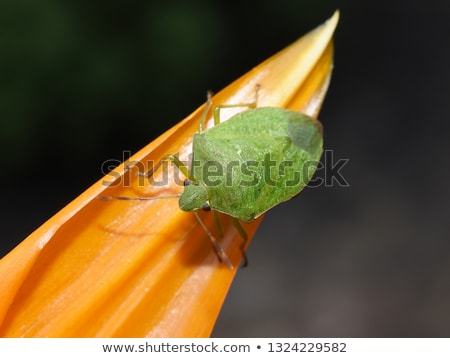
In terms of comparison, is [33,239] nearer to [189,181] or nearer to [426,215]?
[189,181]

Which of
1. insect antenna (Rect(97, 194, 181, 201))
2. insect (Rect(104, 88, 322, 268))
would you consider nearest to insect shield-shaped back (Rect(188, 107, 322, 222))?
insect (Rect(104, 88, 322, 268))

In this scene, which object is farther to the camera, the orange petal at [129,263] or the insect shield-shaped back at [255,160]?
the insect shield-shaped back at [255,160]

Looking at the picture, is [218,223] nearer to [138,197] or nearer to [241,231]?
[241,231]

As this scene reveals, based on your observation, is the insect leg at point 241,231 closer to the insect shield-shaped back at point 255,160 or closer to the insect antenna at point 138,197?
the insect shield-shaped back at point 255,160

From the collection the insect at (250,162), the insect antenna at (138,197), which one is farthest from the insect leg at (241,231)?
the insect antenna at (138,197)

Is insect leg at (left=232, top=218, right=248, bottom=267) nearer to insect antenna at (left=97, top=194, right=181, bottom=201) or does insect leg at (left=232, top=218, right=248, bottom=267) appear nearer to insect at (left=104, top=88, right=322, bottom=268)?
insect at (left=104, top=88, right=322, bottom=268)
